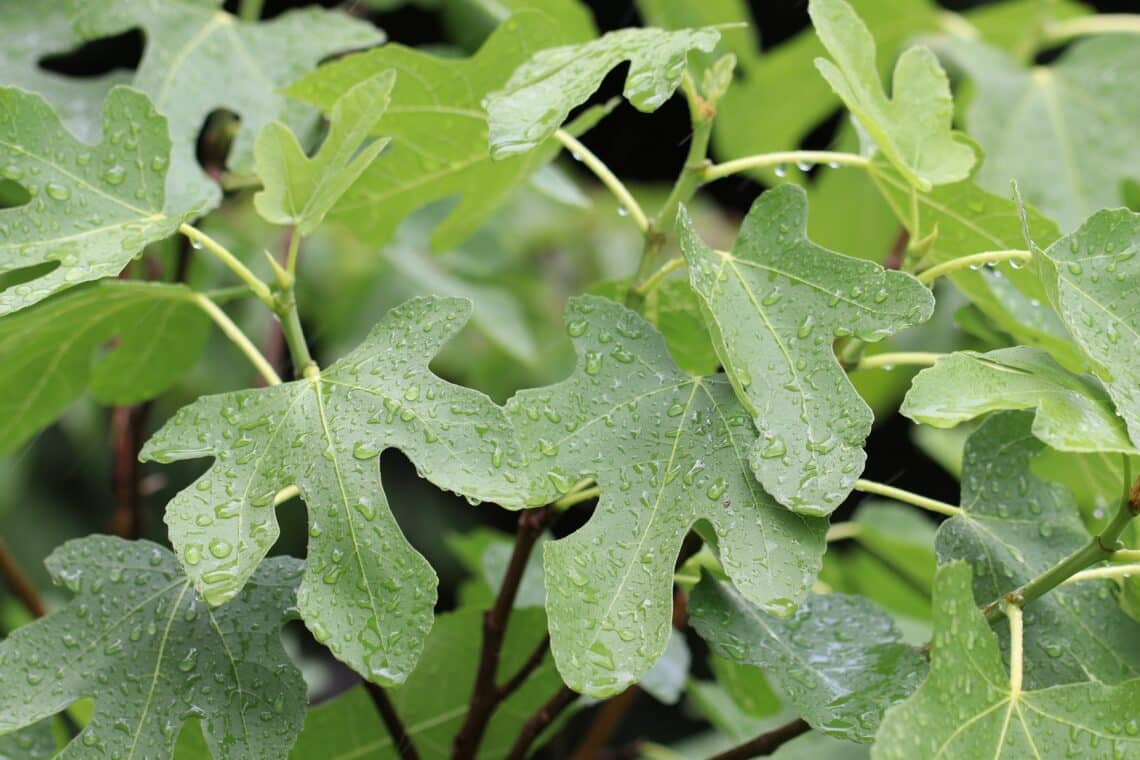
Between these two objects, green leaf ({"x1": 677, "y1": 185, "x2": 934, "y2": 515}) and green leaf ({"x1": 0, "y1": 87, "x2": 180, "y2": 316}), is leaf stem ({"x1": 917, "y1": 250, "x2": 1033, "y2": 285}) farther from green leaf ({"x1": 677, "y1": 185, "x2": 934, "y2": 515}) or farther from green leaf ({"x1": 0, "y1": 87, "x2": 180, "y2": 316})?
green leaf ({"x1": 0, "y1": 87, "x2": 180, "y2": 316})

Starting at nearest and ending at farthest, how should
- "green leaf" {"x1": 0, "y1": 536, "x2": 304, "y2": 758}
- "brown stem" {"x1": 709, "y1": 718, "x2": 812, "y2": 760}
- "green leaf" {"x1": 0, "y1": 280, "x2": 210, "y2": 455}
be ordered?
"green leaf" {"x1": 0, "y1": 536, "x2": 304, "y2": 758}, "brown stem" {"x1": 709, "y1": 718, "x2": 812, "y2": 760}, "green leaf" {"x1": 0, "y1": 280, "x2": 210, "y2": 455}

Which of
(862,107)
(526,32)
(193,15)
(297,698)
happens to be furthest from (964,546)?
(193,15)

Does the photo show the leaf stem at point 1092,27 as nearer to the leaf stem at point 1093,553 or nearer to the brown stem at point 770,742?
the leaf stem at point 1093,553

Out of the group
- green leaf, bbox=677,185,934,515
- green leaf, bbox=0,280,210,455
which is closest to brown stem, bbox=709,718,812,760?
green leaf, bbox=677,185,934,515

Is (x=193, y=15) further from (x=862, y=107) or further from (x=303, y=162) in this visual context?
(x=862, y=107)

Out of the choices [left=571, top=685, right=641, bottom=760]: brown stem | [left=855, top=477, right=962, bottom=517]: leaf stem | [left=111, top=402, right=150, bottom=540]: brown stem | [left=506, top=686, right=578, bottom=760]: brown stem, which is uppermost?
[left=855, top=477, right=962, bottom=517]: leaf stem

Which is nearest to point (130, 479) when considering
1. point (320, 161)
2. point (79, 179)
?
point (79, 179)

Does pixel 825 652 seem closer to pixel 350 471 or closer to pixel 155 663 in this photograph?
pixel 350 471
